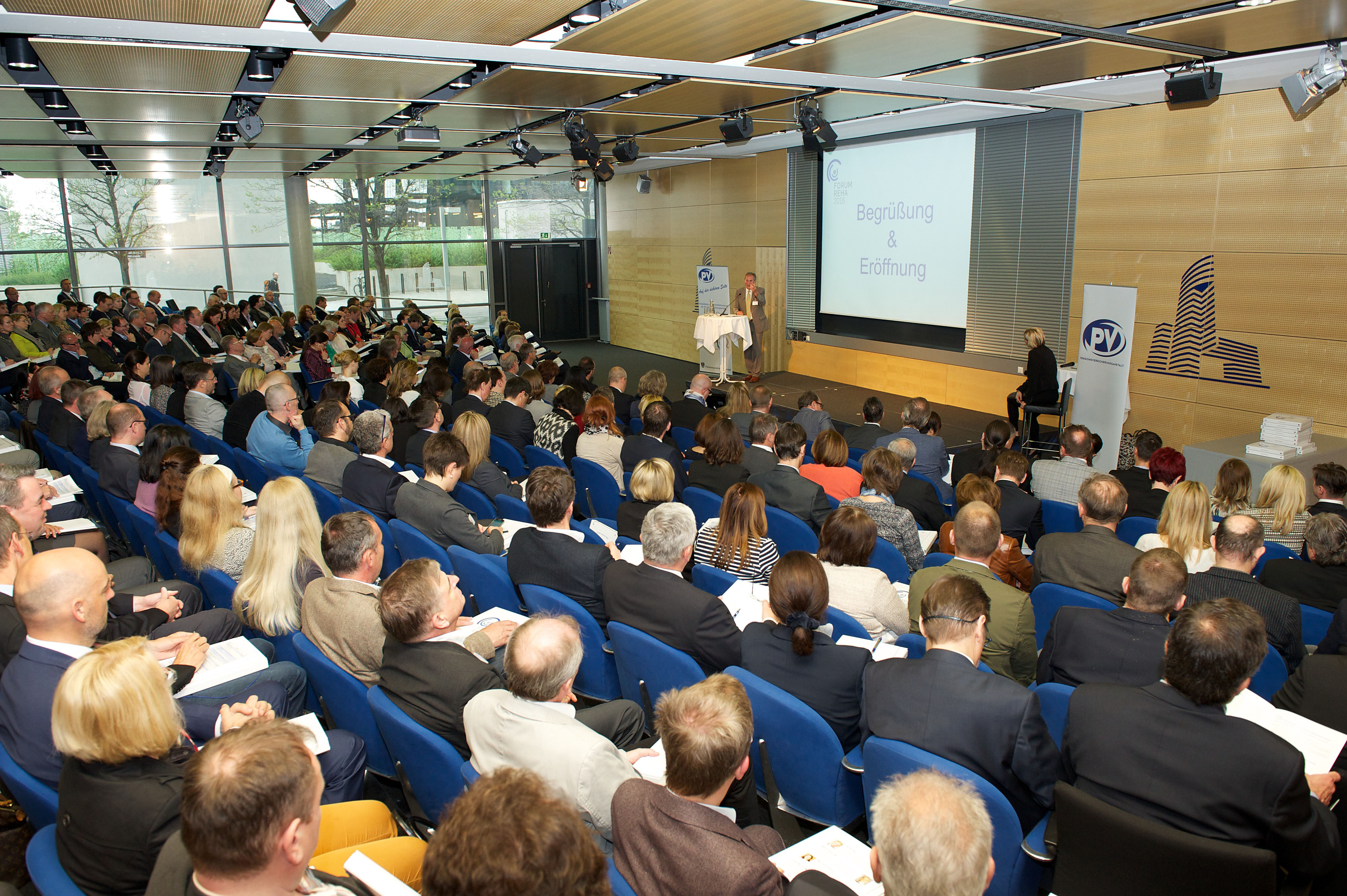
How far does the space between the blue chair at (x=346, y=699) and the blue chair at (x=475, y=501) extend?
6.39 feet

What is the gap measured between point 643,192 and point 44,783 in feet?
50.6

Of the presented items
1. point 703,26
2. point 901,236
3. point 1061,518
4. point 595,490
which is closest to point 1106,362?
point 901,236

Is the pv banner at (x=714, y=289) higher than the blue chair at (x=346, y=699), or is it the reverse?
the pv banner at (x=714, y=289)

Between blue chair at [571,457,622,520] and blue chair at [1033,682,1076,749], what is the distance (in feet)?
10.7

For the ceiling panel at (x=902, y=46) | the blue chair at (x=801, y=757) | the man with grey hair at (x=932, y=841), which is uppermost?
the ceiling panel at (x=902, y=46)

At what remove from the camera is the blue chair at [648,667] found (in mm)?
2842

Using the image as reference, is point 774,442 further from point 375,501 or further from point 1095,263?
point 1095,263

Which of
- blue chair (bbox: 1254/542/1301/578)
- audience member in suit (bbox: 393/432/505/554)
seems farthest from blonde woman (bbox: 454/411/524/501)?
blue chair (bbox: 1254/542/1301/578)

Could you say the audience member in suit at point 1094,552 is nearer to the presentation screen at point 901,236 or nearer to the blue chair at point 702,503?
the blue chair at point 702,503


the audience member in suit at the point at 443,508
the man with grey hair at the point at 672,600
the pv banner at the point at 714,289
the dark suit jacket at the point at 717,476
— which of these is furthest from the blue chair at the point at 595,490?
the pv banner at the point at 714,289

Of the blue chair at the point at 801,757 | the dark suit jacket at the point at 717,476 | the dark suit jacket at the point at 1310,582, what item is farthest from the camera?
the dark suit jacket at the point at 717,476

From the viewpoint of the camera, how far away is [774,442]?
17.5ft

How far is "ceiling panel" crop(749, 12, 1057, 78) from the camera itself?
17.3ft

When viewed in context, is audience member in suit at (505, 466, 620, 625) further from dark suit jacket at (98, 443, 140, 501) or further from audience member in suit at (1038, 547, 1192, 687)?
dark suit jacket at (98, 443, 140, 501)
